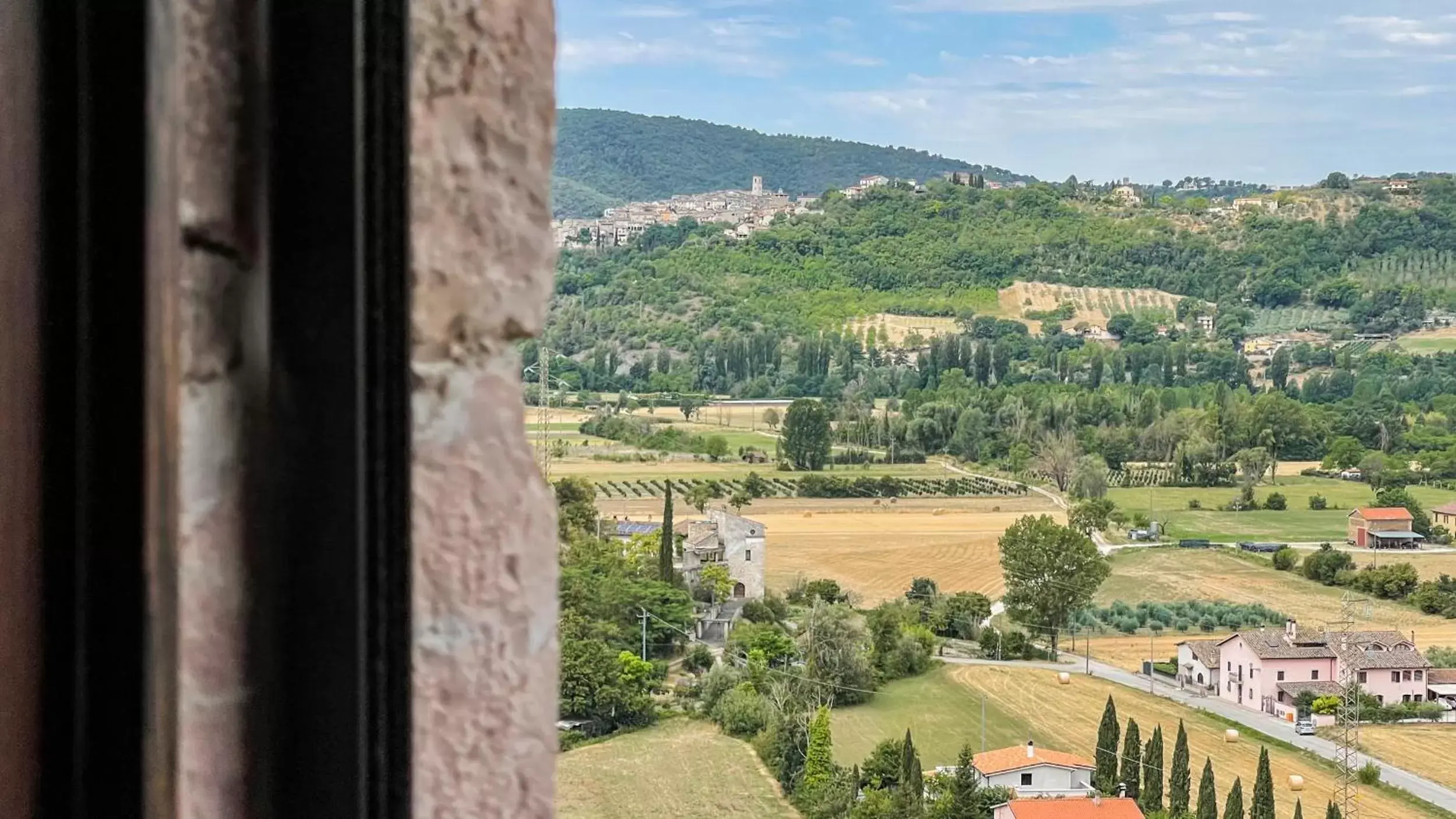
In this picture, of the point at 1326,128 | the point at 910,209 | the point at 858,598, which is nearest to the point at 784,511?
the point at 858,598

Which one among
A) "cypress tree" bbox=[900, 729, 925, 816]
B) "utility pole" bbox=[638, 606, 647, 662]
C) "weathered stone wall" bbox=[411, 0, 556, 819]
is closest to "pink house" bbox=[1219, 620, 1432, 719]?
"cypress tree" bbox=[900, 729, 925, 816]

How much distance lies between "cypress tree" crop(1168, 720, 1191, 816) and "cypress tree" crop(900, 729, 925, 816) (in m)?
0.77

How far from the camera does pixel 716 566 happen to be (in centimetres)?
232

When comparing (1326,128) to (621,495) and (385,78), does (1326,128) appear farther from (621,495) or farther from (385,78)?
(385,78)

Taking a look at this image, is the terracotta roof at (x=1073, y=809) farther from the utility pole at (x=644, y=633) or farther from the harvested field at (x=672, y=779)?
the utility pole at (x=644, y=633)

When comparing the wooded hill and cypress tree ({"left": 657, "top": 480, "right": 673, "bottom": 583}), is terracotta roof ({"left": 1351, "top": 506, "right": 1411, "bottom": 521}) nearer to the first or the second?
the wooded hill

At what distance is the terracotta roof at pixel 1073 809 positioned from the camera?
256cm

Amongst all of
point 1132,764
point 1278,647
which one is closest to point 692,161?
point 1132,764

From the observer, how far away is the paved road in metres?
3.11

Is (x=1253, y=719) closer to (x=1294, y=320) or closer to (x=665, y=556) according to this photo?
(x=1294, y=320)

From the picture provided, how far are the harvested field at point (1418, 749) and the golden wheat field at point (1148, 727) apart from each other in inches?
A: 4.8

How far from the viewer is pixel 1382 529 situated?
133 inches

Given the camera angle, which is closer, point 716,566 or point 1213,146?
point 716,566

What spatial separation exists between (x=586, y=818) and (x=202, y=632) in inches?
67.6
